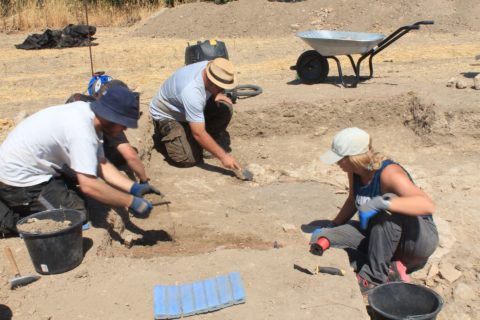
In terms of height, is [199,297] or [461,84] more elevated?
[461,84]

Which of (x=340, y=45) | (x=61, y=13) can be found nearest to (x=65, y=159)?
(x=340, y=45)

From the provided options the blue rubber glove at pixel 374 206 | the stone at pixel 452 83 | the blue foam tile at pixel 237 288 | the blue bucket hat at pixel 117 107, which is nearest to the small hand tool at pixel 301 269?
the blue foam tile at pixel 237 288

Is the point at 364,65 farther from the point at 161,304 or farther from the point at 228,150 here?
the point at 161,304

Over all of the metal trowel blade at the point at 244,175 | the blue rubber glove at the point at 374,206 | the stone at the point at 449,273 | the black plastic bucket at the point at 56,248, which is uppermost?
the blue rubber glove at the point at 374,206

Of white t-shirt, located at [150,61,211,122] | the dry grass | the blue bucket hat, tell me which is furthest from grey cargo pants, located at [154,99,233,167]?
the dry grass

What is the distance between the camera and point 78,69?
10.7m

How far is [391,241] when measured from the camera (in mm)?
3572

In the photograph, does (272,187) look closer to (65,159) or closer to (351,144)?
(351,144)

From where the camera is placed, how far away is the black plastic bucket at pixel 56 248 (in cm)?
330

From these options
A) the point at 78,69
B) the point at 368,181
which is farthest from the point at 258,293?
the point at 78,69

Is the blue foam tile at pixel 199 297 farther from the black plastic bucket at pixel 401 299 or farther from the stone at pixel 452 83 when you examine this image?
the stone at pixel 452 83

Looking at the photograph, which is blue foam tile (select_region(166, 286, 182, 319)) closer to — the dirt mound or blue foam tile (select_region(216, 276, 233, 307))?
blue foam tile (select_region(216, 276, 233, 307))

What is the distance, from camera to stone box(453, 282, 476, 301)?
379cm

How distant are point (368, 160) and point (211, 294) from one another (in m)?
1.30
